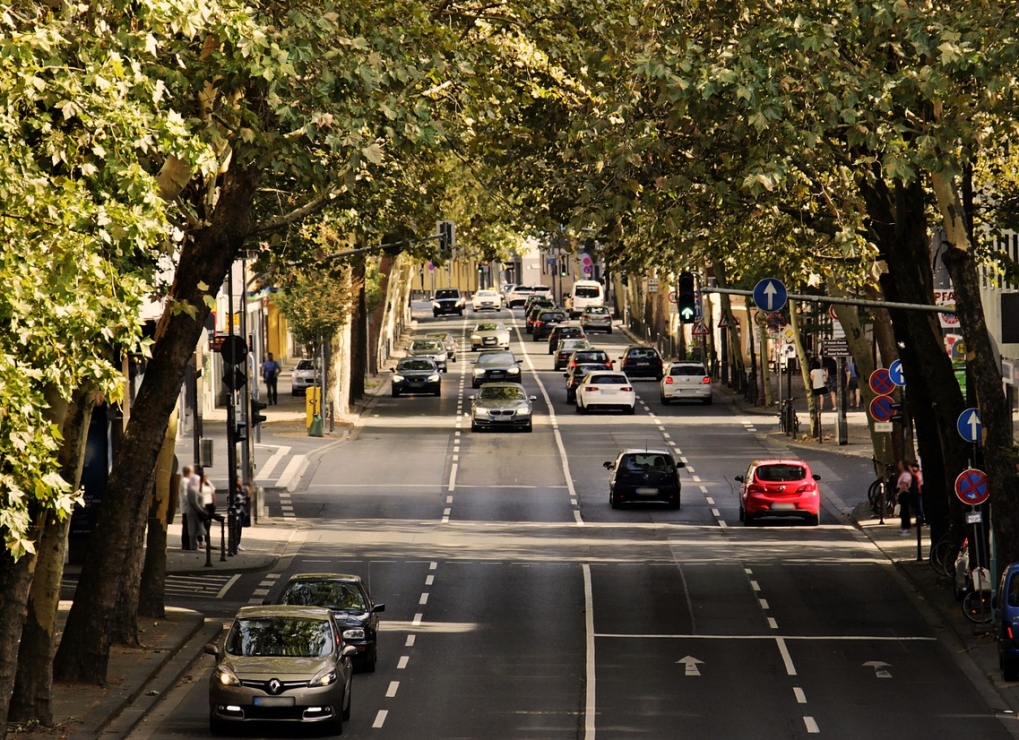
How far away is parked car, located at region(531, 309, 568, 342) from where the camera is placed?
109 meters

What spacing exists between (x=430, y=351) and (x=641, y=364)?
929 centimetres

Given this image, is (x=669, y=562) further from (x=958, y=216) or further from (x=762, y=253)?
(x=958, y=216)

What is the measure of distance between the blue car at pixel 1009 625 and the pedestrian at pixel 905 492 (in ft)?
49.4

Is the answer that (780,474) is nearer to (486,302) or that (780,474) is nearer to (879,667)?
(879,667)

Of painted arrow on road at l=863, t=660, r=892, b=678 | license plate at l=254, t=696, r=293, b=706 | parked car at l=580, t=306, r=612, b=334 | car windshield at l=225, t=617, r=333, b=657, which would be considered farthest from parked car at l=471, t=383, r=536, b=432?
parked car at l=580, t=306, r=612, b=334

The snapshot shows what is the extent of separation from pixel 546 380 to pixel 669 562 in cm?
4656

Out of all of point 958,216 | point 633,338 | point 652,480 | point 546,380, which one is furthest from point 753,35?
point 633,338

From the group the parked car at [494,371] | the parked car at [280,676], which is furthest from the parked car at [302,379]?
the parked car at [280,676]

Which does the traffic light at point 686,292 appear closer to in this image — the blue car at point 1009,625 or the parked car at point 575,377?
the blue car at point 1009,625

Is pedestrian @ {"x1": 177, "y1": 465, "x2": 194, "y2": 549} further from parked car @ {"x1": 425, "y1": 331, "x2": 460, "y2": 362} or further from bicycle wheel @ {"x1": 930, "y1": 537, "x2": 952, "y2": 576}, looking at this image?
parked car @ {"x1": 425, "y1": 331, "x2": 460, "y2": 362}

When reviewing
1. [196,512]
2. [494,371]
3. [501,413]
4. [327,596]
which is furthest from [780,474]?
[494,371]

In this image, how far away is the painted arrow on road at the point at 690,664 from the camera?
24188 millimetres

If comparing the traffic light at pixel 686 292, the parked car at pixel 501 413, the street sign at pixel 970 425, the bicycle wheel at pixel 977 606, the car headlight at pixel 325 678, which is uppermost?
the traffic light at pixel 686 292

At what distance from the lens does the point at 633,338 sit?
107750mm
